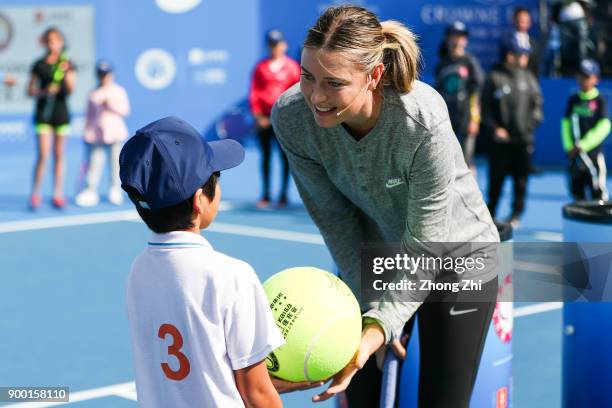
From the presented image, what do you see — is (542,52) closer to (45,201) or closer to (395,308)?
(45,201)

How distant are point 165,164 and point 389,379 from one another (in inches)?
63.3

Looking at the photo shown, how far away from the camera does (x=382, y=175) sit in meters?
4.04

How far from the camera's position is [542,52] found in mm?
20578

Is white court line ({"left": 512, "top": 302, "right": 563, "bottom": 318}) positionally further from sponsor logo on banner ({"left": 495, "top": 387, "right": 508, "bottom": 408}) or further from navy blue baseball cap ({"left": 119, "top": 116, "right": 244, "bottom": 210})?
navy blue baseball cap ({"left": 119, "top": 116, "right": 244, "bottom": 210})

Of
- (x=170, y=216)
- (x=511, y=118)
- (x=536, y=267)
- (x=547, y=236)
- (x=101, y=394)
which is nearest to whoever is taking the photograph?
(x=170, y=216)

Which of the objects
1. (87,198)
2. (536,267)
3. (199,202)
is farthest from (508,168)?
(199,202)

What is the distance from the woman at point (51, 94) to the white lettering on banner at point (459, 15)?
8.85 metres

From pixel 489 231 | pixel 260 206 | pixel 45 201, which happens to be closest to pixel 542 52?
pixel 260 206

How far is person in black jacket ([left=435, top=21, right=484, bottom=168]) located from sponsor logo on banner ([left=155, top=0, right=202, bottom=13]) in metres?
7.91

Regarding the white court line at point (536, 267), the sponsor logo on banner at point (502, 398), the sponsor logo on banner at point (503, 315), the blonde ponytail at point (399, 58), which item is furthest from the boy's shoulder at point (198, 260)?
the white court line at point (536, 267)

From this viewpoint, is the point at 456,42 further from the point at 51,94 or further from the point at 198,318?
the point at 198,318

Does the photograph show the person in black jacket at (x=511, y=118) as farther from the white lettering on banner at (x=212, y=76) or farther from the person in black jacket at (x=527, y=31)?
the white lettering on banner at (x=212, y=76)

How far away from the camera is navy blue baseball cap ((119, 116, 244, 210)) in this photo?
3303 mm

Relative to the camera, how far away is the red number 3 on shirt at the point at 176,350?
3.29 m
